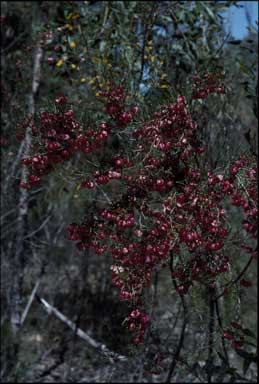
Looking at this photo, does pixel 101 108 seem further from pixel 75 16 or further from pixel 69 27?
pixel 75 16

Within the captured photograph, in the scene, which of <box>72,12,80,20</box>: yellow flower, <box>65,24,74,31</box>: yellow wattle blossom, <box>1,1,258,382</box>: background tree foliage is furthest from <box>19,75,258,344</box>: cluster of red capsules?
<box>72,12,80,20</box>: yellow flower

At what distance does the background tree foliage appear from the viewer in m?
3.21

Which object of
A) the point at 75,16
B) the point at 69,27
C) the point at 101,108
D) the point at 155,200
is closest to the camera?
the point at 155,200

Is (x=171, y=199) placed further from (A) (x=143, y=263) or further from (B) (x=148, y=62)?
(B) (x=148, y=62)

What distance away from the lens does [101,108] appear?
3.74 metres

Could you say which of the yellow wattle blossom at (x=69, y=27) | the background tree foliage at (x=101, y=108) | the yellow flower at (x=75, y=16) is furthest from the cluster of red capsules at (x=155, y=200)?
the yellow flower at (x=75, y=16)

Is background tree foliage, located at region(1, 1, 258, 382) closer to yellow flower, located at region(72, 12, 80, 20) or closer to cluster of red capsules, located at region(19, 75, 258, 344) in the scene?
yellow flower, located at region(72, 12, 80, 20)

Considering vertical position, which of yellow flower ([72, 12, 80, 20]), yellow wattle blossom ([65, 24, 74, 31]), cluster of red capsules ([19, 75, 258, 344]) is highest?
yellow flower ([72, 12, 80, 20])

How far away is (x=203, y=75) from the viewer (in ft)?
8.84

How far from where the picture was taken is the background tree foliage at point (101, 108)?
3.21m

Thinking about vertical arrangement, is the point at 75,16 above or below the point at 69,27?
above

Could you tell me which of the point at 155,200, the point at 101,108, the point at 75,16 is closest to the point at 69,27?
the point at 75,16

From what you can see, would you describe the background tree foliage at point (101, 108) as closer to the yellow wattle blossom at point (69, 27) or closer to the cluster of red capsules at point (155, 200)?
the yellow wattle blossom at point (69, 27)

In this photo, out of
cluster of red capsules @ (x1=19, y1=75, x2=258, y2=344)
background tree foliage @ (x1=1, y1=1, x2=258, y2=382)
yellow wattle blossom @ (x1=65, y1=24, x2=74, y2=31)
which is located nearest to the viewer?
cluster of red capsules @ (x1=19, y1=75, x2=258, y2=344)
